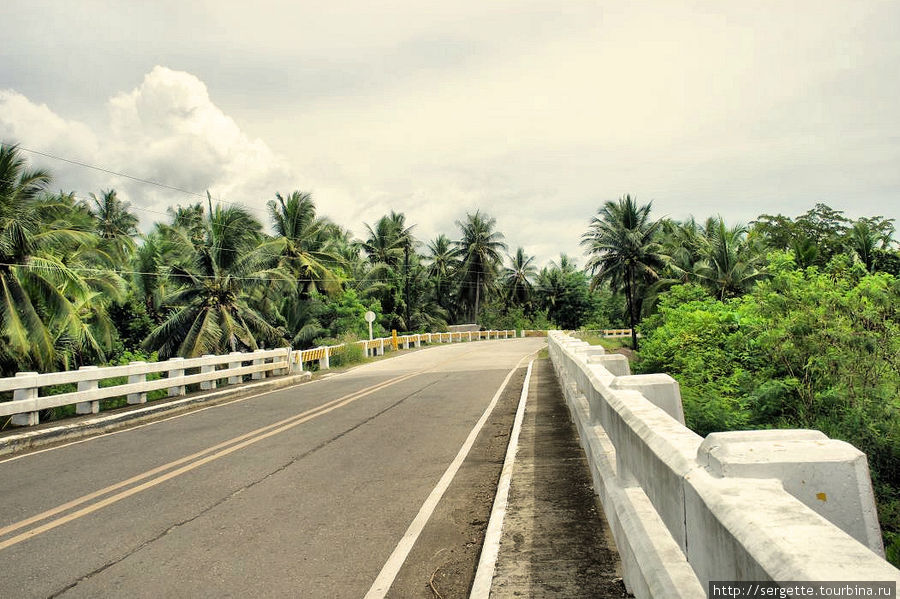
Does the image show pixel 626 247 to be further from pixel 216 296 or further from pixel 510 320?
pixel 216 296

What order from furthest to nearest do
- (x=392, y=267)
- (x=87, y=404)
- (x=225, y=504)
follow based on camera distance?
(x=392, y=267)
(x=87, y=404)
(x=225, y=504)

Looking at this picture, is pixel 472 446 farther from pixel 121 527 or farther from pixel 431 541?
pixel 121 527

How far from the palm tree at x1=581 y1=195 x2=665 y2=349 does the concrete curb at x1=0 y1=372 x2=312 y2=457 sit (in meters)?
38.6

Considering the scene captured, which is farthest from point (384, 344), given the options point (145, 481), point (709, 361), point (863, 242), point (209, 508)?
point (863, 242)

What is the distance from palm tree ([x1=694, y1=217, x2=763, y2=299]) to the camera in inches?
1421

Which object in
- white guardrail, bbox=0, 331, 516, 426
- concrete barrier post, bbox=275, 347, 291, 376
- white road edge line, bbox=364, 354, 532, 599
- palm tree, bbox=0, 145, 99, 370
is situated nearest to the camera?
white road edge line, bbox=364, 354, 532, 599

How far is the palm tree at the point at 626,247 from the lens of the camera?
Result: 4988 cm

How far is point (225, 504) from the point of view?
6.04 metres

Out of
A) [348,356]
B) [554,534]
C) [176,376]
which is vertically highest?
[176,376]

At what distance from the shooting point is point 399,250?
5609 centimetres

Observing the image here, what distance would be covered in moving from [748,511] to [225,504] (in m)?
5.51

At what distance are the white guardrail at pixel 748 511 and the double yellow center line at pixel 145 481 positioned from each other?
5.16m

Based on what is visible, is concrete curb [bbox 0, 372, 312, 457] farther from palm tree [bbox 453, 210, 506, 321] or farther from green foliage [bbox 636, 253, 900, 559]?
palm tree [bbox 453, 210, 506, 321]

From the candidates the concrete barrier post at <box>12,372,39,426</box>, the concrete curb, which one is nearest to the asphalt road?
the concrete curb
